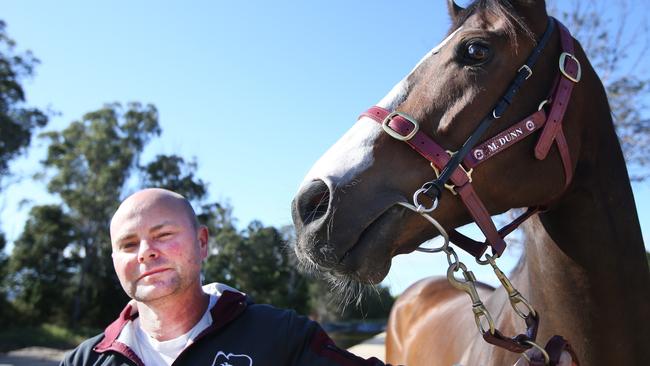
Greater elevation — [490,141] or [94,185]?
[94,185]

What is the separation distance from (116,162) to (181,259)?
103 ft

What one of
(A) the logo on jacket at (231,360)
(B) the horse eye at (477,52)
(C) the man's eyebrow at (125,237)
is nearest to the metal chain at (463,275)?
(B) the horse eye at (477,52)

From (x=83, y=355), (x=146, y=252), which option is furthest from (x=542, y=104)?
(x=83, y=355)

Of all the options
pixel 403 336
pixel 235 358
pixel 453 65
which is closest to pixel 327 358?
pixel 235 358

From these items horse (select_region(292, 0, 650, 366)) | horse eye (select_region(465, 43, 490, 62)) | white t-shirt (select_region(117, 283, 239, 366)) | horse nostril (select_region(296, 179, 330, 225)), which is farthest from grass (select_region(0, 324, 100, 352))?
horse eye (select_region(465, 43, 490, 62))

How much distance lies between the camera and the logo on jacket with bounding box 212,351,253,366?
1617mm

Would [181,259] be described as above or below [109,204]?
below

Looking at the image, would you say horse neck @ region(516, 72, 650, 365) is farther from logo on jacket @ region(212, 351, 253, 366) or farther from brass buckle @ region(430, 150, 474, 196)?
logo on jacket @ region(212, 351, 253, 366)

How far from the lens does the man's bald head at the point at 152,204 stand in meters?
1.72

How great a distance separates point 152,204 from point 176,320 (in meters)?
0.38

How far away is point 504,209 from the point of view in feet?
6.57

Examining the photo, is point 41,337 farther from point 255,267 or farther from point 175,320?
point 175,320

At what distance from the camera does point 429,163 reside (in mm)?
1857

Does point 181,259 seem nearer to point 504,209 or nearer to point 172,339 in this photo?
point 172,339
